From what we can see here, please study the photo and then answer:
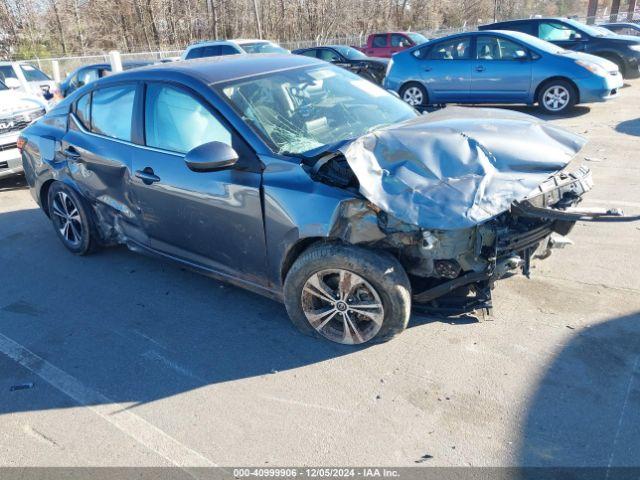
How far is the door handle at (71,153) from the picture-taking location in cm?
477

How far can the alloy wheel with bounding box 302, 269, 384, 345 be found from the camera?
10.9 ft

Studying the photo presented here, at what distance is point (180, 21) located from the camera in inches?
1396

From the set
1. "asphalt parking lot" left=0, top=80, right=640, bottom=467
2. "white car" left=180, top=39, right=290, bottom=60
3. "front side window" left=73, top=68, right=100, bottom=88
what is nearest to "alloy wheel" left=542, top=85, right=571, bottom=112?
"asphalt parking lot" left=0, top=80, right=640, bottom=467

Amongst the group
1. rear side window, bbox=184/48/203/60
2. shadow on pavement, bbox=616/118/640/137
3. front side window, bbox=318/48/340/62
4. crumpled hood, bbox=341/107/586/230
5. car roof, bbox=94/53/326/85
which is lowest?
shadow on pavement, bbox=616/118/640/137

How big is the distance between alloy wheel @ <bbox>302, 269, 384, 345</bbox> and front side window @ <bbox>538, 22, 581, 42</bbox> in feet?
38.4

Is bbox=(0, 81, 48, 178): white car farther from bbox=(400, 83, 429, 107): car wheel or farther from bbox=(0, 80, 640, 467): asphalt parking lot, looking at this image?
bbox=(400, 83, 429, 107): car wheel

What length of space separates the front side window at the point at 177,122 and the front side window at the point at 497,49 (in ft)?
26.5

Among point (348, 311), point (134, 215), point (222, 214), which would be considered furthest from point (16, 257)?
point (348, 311)

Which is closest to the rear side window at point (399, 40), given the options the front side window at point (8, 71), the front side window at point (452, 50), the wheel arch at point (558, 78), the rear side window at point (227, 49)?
the rear side window at point (227, 49)

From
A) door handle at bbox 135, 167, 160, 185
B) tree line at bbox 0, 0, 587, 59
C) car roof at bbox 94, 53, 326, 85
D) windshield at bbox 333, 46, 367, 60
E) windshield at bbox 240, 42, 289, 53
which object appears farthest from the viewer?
tree line at bbox 0, 0, 587, 59

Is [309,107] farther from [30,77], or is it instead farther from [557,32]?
[30,77]

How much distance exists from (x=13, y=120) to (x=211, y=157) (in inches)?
240

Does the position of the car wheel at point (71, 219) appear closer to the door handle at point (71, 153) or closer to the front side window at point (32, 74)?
the door handle at point (71, 153)

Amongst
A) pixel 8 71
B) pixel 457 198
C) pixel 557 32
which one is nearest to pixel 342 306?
pixel 457 198
